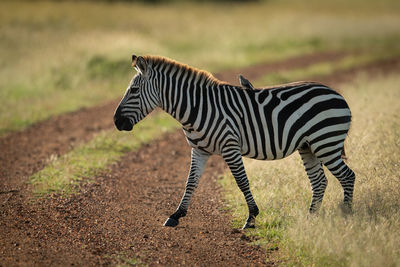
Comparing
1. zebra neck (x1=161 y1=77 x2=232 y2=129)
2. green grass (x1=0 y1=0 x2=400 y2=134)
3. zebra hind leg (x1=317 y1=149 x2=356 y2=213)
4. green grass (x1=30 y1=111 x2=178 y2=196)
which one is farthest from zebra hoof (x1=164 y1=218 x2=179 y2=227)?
green grass (x1=0 y1=0 x2=400 y2=134)

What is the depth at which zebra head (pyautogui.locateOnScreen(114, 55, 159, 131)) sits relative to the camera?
632 centimetres

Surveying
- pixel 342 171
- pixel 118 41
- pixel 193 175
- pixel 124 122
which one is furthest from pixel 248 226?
pixel 118 41

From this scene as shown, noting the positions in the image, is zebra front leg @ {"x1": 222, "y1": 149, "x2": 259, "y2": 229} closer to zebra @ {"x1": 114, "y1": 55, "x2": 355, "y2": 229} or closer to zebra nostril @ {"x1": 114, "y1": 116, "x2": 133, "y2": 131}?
zebra @ {"x1": 114, "y1": 55, "x2": 355, "y2": 229}

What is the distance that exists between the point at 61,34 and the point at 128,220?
55.6ft

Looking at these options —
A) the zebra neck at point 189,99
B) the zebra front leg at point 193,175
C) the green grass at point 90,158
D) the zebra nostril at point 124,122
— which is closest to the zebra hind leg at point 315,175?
the zebra front leg at point 193,175

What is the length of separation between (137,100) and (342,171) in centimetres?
292

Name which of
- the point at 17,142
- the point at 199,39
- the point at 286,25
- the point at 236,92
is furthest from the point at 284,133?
the point at 286,25

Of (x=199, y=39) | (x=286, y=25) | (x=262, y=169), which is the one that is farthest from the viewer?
(x=286, y=25)

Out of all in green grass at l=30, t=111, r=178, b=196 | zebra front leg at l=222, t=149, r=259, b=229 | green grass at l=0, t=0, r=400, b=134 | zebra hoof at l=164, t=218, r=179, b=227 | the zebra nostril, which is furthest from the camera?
green grass at l=0, t=0, r=400, b=134

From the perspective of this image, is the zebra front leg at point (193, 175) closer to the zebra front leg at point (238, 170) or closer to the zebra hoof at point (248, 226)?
the zebra front leg at point (238, 170)

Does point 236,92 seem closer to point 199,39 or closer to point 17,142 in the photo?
point 17,142

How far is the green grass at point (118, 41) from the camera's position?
15.5m

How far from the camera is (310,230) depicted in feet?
18.1

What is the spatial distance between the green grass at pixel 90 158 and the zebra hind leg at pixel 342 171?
4.05 metres
